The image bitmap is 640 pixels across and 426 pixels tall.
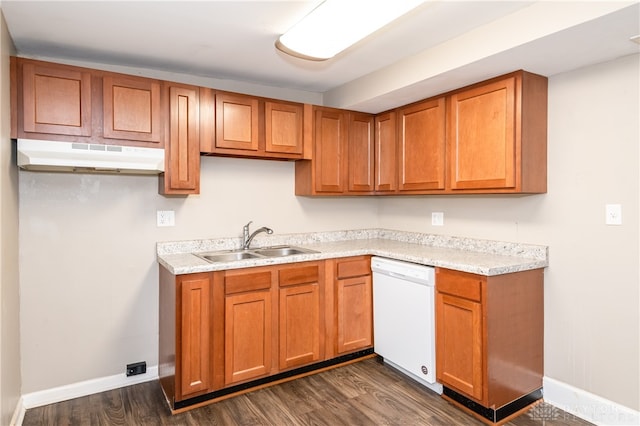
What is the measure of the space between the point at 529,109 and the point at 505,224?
82 centimetres

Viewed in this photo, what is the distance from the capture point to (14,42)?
2.33 metres

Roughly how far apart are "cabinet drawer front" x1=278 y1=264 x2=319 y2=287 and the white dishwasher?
0.52m

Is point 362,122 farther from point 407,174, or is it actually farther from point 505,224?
point 505,224

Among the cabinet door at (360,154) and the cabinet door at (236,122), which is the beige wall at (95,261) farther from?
the cabinet door at (360,154)

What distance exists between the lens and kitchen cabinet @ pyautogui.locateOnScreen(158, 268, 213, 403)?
2.36 metres

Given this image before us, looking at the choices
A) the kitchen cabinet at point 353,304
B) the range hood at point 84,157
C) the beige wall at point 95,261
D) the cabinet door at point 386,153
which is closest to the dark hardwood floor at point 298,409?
the beige wall at point 95,261

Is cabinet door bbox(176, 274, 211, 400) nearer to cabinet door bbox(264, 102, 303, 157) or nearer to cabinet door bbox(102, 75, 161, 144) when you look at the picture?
cabinet door bbox(102, 75, 161, 144)

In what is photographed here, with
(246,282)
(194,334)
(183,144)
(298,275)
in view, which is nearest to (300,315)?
(298,275)

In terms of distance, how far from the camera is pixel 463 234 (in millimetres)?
3061

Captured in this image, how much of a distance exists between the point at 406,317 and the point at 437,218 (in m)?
0.97

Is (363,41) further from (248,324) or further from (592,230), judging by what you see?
(248,324)

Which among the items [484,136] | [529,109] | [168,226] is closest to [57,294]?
[168,226]

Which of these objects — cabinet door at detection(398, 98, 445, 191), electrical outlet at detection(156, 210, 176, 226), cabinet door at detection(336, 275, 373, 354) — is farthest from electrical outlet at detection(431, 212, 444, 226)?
electrical outlet at detection(156, 210, 176, 226)

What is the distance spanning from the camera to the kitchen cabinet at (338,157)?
128 inches
